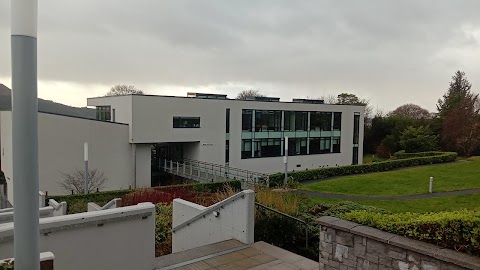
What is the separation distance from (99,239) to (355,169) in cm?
2219

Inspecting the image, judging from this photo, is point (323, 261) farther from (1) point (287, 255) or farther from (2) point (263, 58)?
(2) point (263, 58)

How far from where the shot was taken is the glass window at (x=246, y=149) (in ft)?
102

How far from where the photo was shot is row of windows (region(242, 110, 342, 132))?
3144cm

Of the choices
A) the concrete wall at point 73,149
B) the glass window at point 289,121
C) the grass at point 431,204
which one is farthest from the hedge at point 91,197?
the glass window at point 289,121

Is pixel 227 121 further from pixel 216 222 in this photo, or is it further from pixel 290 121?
pixel 216 222

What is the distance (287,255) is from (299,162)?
27456 millimetres

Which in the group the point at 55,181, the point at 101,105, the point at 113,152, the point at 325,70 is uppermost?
the point at 325,70

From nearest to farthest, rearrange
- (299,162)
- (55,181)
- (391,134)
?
(55,181) < (299,162) < (391,134)

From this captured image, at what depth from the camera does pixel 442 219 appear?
4.38m

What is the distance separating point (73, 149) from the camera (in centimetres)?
2295

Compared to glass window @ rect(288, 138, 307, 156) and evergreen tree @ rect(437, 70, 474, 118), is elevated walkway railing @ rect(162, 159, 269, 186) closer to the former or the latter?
glass window @ rect(288, 138, 307, 156)

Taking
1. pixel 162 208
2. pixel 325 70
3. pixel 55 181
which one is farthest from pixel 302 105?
pixel 162 208

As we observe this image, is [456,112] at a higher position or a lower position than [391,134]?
higher

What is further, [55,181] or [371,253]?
[55,181]
